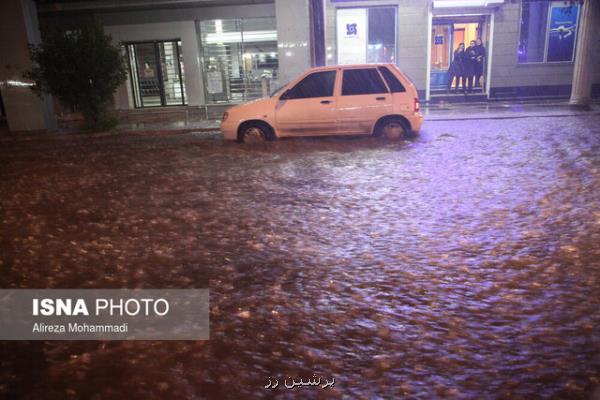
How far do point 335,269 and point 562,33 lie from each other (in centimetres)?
1951

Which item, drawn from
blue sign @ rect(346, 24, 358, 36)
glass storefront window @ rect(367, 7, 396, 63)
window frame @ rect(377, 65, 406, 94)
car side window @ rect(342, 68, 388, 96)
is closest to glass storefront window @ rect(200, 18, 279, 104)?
blue sign @ rect(346, 24, 358, 36)

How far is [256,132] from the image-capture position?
1113cm

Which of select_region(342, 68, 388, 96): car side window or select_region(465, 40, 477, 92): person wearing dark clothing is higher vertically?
select_region(465, 40, 477, 92): person wearing dark clothing

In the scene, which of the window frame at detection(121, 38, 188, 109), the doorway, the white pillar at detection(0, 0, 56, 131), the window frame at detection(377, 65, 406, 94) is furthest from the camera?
the window frame at detection(121, 38, 188, 109)

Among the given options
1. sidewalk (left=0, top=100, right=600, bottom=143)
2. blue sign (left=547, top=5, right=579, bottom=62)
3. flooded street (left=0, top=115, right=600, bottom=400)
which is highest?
blue sign (left=547, top=5, right=579, bottom=62)

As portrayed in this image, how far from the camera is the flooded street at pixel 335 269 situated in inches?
111

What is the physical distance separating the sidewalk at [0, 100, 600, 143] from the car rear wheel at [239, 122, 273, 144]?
3336 mm

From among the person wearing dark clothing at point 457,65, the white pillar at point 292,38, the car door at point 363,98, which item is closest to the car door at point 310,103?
the car door at point 363,98

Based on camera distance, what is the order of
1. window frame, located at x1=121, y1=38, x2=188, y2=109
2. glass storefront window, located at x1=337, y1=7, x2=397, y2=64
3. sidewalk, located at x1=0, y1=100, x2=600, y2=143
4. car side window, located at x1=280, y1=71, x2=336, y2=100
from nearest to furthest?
car side window, located at x1=280, y1=71, x2=336, y2=100, sidewalk, located at x1=0, y1=100, x2=600, y2=143, glass storefront window, located at x1=337, y1=7, x2=397, y2=64, window frame, located at x1=121, y1=38, x2=188, y2=109

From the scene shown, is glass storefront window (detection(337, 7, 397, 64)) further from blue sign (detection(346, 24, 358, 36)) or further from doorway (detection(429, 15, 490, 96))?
doorway (detection(429, 15, 490, 96))

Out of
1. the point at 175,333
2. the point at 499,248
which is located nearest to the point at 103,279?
the point at 175,333

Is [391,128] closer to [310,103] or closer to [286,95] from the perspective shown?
[310,103]

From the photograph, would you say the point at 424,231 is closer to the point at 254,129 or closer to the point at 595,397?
the point at 595,397

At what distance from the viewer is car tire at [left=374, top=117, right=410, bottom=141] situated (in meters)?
10.9
